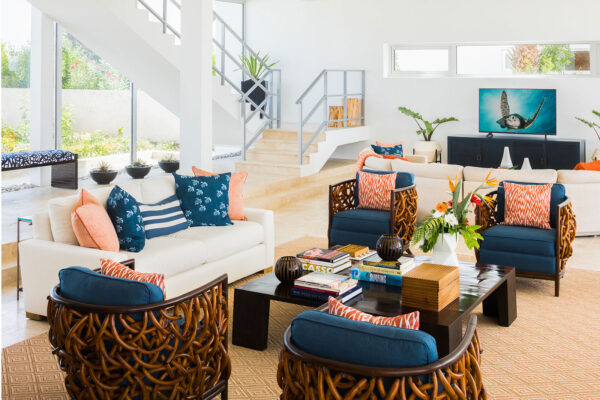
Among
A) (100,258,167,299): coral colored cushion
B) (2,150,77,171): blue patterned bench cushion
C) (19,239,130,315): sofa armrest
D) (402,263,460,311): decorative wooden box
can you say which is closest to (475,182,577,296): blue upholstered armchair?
(402,263,460,311): decorative wooden box

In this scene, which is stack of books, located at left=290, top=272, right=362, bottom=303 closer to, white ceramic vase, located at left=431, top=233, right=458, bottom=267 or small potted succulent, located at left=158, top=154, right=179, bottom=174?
white ceramic vase, located at left=431, top=233, right=458, bottom=267

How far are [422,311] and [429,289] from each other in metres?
0.13

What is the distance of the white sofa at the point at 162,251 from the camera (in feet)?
15.6

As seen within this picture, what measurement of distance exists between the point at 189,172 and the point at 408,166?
95.8 inches

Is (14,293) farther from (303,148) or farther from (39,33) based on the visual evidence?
(303,148)

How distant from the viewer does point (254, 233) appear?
19.6 ft

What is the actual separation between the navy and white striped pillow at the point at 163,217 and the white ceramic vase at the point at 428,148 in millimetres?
7064

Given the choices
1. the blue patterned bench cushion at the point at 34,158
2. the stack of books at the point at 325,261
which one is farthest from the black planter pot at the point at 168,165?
the stack of books at the point at 325,261

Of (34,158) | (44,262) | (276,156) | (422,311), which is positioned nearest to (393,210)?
(422,311)

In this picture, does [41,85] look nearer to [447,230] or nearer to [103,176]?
[103,176]

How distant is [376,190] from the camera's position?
6898 millimetres

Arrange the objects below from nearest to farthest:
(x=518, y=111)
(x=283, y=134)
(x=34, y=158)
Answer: (x=34, y=158) < (x=518, y=111) < (x=283, y=134)

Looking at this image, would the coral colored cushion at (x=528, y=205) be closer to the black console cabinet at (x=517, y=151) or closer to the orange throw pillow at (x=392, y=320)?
the orange throw pillow at (x=392, y=320)

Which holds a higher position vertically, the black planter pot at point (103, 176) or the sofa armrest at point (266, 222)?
the black planter pot at point (103, 176)
